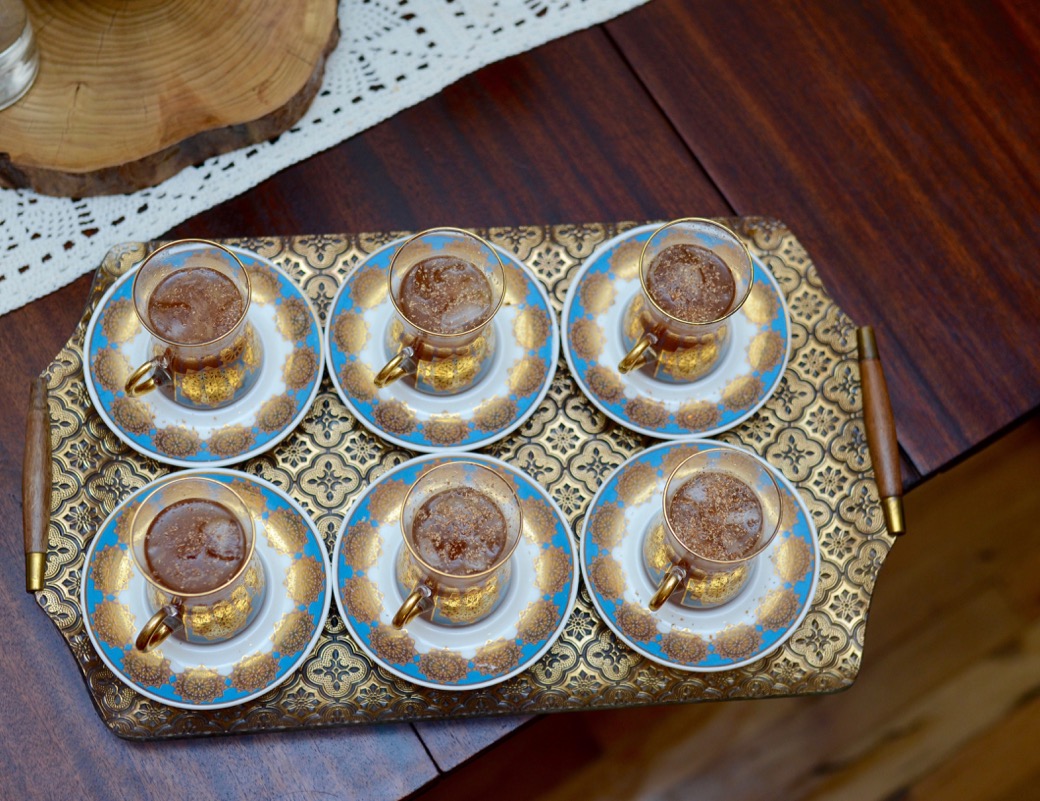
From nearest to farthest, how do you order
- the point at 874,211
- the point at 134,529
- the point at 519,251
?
the point at 134,529
the point at 519,251
the point at 874,211

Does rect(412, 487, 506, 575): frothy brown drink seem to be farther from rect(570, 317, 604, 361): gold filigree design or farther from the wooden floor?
the wooden floor

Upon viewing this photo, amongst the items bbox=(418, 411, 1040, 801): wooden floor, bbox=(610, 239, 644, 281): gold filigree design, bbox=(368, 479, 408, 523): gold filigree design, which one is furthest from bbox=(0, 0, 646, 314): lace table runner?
bbox=(418, 411, 1040, 801): wooden floor

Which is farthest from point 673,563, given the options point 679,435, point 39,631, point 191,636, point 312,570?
point 39,631

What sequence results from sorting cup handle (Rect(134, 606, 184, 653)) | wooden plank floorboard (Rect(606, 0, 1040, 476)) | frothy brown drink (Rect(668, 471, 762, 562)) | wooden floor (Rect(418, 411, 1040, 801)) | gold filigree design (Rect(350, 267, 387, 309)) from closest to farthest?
1. cup handle (Rect(134, 606, 184, 653))
2. frothy brown drink (Rect(668, 471, 762, 562))
3. gold filigree design (Rect(350, 267, 387, 309))
4. wooden plank floorboard (Rect(606, 0, 1040, 476))
5. wooden floor (Rect(418, 411, 1040, 801))

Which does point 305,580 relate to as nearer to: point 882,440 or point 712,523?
point 712,523

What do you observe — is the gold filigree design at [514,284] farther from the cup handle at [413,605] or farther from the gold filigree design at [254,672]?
the gold filigree design at [254,672]

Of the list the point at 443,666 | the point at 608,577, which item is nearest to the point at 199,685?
the point at 443,666

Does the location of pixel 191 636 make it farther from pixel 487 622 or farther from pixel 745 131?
pixel 745 131

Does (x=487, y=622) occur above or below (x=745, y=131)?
below
